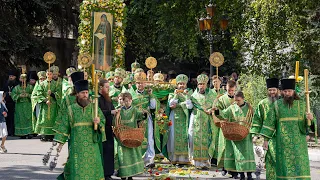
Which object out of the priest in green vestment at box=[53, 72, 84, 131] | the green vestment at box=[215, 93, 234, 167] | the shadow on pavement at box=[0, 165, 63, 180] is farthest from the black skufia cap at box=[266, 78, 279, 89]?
the shadow on pavement at box=[0, 165, 63, 180]

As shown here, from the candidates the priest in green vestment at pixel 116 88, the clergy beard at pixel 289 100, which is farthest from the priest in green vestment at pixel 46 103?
the clergy beard at pixel 289 100

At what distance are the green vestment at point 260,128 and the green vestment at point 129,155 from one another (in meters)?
2.13

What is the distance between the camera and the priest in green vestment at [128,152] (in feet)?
36.7

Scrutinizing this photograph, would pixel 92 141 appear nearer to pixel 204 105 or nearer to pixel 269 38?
pixel 204 105

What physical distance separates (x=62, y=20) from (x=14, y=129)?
9306 mm

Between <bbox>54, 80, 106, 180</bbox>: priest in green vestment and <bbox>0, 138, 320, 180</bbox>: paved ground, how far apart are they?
2.43m

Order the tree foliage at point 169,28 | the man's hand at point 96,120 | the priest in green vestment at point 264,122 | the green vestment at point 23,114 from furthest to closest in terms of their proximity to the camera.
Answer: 1. the tree foliage at point 169,28
2. the green vestment at point 23,114
3. the priest in green vestment at point 264,122
4. the man's hand at point 96,120

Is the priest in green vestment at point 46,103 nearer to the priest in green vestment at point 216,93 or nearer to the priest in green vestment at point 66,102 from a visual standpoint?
the priest in green vestment at point 216,93

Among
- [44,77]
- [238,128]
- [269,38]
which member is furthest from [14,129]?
[238,128]

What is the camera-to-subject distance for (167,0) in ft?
93.1

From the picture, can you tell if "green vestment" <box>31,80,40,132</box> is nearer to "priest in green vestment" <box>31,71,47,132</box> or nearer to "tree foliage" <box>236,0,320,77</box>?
"priest in green vestment" <box>31,71,47,132</box>

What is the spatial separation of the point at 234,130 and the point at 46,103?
883 cm

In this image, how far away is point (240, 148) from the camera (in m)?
11.5

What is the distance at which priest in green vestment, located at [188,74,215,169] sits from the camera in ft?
45.2
